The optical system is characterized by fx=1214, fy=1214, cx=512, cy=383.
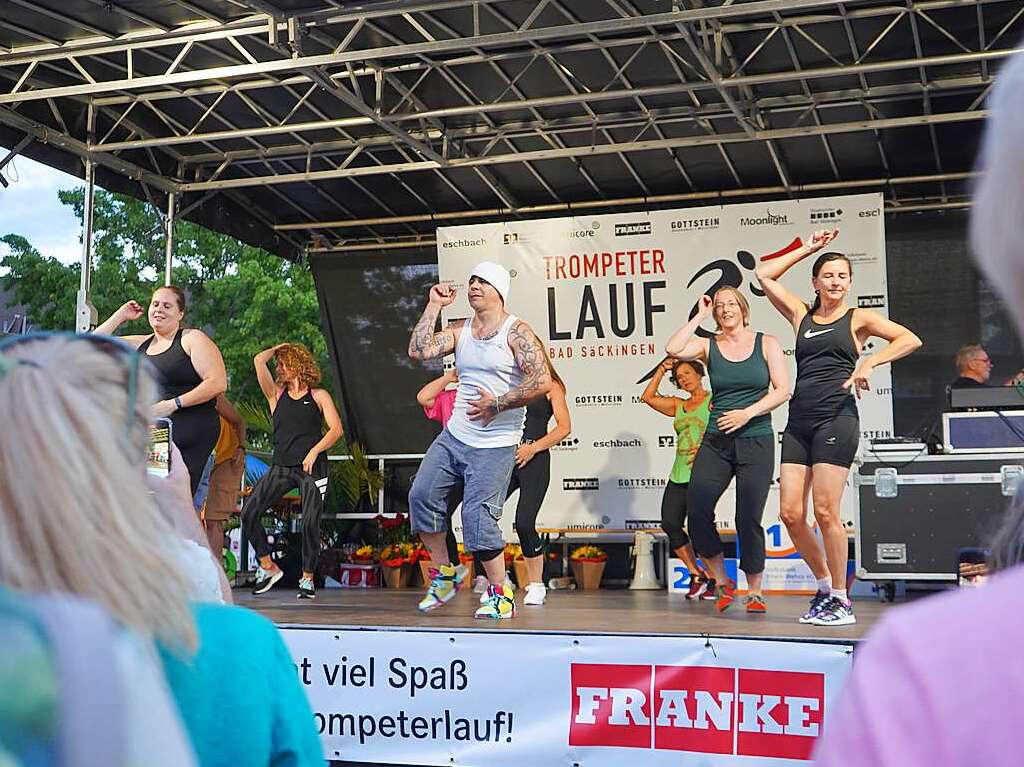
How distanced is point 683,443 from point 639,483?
65.0 inches

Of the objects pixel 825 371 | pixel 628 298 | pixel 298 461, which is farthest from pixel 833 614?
pixel 628 298

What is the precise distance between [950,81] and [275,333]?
80.5 ft

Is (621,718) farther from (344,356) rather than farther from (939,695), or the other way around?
(344,356)

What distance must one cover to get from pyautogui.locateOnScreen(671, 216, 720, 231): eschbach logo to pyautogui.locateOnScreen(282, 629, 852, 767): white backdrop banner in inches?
252

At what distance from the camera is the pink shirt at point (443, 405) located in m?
9.28

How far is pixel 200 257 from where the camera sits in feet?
113

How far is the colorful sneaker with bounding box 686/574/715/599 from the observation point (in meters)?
7.99

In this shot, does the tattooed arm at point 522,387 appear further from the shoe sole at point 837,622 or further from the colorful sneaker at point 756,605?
the shoe sole at point 837,622

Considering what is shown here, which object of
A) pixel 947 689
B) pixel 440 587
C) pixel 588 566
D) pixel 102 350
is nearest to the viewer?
pixel 947 689

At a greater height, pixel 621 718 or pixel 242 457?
pixel 242 457

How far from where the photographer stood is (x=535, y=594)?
746 cm

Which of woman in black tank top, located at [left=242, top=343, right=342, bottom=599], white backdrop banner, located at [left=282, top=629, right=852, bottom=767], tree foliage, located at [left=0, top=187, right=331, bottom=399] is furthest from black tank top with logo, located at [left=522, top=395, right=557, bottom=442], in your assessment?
tree foliage, located at [left=0, top=187, right=331, bottom=399]

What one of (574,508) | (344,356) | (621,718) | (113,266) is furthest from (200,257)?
(621,718)

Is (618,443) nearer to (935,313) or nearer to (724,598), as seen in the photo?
(935,313)
